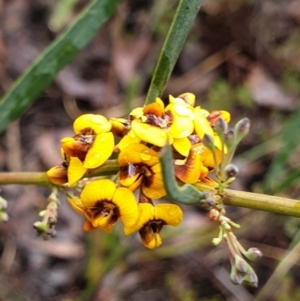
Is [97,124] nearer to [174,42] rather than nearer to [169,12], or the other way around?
[174,42]

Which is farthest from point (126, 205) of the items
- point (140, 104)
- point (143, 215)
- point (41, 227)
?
point (140, 104)

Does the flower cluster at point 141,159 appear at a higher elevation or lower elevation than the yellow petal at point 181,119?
lower

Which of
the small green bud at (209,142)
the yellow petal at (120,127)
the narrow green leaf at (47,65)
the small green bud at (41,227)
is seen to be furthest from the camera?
the narrow green leaf at (47,65)

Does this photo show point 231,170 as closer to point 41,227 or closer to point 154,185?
point 154,185

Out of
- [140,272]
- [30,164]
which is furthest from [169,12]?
[140,272]

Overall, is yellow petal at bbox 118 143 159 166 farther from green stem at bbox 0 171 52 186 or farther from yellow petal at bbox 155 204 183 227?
green stem at bbox 0 171 52 186

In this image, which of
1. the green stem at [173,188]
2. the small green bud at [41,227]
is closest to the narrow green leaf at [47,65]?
the small green bud at [41,227]

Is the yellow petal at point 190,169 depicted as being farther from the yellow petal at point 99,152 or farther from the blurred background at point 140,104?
the blurred background at point 140,104
